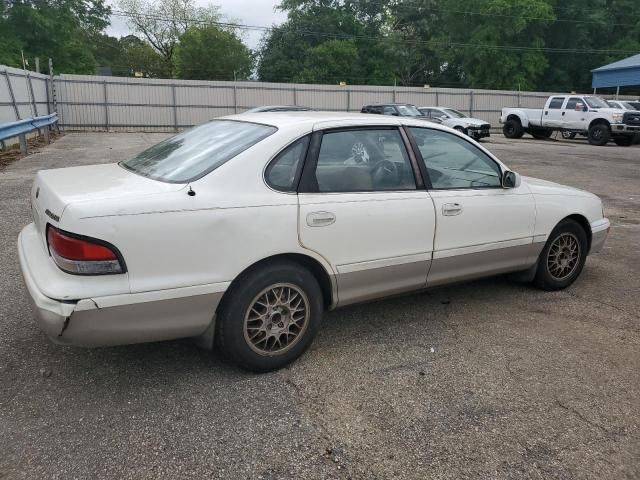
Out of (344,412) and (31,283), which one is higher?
(31,283)

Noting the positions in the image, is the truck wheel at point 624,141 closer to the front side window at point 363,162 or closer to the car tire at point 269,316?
the front side window at point 363,162

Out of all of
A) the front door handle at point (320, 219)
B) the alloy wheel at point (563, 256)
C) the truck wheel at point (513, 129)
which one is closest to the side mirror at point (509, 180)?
the alloy wheel at point (563, 256)

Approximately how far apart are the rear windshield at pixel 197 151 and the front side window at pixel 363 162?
0.41 m

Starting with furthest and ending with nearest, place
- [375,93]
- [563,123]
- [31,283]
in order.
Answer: [375,93], [563,123], [31,283]

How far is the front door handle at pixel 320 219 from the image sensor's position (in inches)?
129

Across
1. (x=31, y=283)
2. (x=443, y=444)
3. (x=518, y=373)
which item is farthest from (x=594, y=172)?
(x=31, y=283)

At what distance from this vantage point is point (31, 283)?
2900 millimetres

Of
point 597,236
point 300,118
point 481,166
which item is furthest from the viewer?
point 597,236

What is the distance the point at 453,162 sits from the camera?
416 centimetres

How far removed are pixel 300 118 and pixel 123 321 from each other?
172 centimetres

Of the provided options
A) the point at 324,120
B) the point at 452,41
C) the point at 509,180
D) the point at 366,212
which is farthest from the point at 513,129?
the point at 452,41

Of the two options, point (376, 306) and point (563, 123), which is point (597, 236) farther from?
point (563, 123)

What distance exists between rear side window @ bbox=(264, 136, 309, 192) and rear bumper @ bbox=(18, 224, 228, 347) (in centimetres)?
69

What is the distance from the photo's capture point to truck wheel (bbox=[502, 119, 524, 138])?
25797 mm
